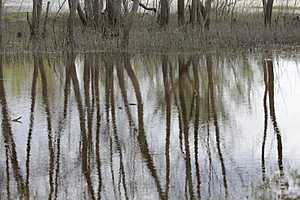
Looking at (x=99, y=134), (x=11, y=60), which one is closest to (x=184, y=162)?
(x=99, y=134)

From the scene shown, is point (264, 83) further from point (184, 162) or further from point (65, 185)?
point (65, 185)

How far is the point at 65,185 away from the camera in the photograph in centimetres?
749

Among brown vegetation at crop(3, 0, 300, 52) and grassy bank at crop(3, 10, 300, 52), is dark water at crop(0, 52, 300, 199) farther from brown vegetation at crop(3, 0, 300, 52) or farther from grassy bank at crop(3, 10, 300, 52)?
brown vegetation at crop(3, 0, 300, 52)

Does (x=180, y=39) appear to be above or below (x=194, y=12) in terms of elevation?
below

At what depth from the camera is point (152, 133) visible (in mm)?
10281

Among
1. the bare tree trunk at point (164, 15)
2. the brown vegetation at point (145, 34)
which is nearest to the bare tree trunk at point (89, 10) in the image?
the brown vegetation at point (145, 34)

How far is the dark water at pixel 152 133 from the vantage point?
7398 millimetres

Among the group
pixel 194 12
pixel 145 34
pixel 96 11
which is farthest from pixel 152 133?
pixel 96 11

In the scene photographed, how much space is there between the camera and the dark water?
291 inches

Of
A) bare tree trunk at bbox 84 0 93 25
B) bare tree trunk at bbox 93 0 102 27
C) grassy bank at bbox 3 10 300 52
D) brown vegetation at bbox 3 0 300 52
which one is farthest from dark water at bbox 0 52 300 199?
bare tree trunk at bbox 84 0 93 25

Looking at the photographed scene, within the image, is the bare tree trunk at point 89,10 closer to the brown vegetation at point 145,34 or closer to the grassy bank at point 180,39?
the brown vegetation at point 145,34

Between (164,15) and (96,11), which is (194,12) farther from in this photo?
(96,11)

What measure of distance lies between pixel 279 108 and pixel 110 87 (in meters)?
4.51

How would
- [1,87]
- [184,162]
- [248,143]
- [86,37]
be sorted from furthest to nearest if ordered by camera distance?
[86,37]
[1,87]
[248,143]
[184,162]
